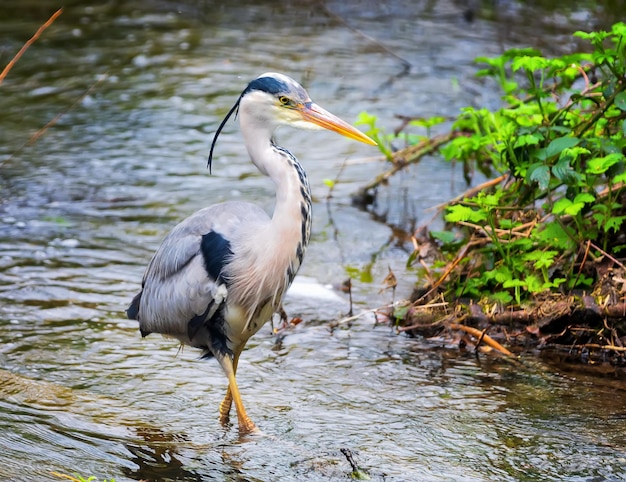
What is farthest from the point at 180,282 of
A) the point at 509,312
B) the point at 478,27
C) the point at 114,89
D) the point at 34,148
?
the point at 478,27

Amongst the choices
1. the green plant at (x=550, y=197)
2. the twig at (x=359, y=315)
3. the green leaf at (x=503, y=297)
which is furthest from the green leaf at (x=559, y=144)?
the twig at (x=359, y=315)

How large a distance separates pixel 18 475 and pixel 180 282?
A: 130cm

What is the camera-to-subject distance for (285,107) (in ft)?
14.9

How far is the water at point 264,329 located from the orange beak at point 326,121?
39.8 inches

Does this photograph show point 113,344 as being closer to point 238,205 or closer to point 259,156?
point 238,205

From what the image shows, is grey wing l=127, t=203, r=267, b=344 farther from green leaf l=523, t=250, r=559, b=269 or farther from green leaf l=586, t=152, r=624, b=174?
green leaf l=586, t=152, r=624, b=174

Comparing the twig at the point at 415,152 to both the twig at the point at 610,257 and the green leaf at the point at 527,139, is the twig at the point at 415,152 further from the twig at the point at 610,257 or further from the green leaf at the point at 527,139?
the twig at the point at 610,257

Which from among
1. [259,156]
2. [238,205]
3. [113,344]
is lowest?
[113,344]

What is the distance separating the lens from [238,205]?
483cm

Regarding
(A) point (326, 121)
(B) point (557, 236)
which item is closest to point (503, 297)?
(B) point (557, 236)

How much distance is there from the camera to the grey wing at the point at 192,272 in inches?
182

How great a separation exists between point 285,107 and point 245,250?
26.6 inches

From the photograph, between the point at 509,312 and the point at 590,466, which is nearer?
the point at 590,466

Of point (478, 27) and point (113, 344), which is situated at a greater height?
point (478, 27)
